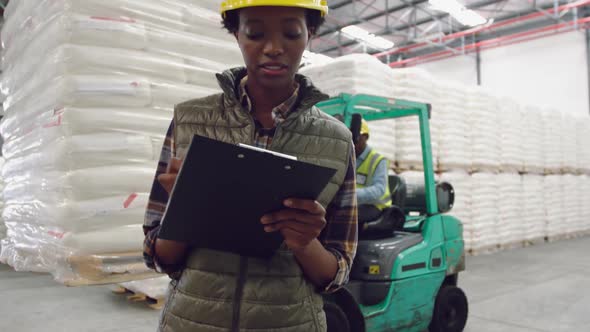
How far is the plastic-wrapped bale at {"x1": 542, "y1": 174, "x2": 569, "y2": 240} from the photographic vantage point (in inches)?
345

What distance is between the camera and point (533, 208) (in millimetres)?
8305

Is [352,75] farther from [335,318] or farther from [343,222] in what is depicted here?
[343,222]

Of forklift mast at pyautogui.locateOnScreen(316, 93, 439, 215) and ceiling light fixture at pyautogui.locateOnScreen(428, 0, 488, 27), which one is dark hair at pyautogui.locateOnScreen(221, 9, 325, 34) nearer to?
forklift mast at pyautogui.locateOnScreen(316, 93, 439, 215)

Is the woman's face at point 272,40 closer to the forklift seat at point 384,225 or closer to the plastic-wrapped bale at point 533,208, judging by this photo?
the forklift seat at point 384,225

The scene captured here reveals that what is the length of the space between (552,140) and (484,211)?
2.83m

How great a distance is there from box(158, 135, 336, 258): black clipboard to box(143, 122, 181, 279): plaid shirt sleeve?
117mm

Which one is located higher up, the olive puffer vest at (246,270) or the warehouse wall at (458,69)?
the warehouse wall at (458,69)

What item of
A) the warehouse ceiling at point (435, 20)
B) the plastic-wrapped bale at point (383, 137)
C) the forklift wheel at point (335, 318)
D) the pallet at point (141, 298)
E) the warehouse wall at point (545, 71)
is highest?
the warehouse ceiling at point (435, 20)

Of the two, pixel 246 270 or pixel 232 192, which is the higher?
pixel 232 192

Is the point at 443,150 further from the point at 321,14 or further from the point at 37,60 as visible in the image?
the point at 321,14

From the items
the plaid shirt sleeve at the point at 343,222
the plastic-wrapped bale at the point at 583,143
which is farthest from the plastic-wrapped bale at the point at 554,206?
the plaid shirt sleeve at the point at 343,222

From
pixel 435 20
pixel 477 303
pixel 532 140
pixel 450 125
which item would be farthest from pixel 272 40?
pixel 435 20

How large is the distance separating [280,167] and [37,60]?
2.79 meters

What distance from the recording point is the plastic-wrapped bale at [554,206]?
8.77 metres
